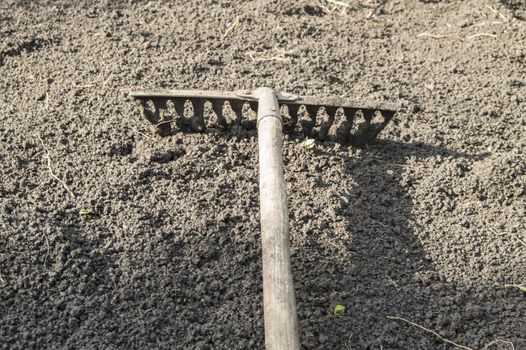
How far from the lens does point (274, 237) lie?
2.95 metres

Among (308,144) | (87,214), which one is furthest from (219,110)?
(87,214)

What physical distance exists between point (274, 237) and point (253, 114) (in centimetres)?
130

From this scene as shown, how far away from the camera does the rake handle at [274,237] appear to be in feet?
8.37

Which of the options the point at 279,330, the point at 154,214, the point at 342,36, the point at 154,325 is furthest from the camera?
the point at 342,36

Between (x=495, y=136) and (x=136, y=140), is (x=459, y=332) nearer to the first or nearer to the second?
(x=495, y=136)

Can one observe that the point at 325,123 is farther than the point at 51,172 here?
Yes

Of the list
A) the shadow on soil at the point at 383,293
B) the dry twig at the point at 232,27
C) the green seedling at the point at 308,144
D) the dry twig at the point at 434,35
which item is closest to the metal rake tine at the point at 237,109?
the green seedling at the point at 308,144

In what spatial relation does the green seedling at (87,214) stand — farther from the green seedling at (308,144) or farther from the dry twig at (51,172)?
the green seedling at (308,144)

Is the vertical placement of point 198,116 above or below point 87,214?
above

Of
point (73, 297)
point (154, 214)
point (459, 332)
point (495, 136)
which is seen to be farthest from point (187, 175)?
point (495, 136)

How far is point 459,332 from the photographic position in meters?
3.01

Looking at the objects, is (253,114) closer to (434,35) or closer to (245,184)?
(245,184)

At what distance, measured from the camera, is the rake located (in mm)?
3168

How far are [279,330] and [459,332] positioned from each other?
97 centimetres
